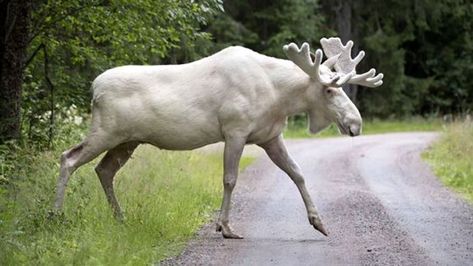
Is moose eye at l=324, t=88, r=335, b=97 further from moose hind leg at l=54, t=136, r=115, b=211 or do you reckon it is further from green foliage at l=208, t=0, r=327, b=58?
green foliage at l=208, t=0, r=327, b=58

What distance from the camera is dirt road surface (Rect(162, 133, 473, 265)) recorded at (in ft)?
29.3

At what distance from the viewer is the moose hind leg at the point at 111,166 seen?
10.4 meters

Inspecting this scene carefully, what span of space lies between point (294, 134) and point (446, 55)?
41.8ft

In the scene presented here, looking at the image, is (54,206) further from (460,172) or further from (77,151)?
(460,172)

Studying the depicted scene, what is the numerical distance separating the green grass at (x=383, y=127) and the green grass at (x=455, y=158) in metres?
9.74

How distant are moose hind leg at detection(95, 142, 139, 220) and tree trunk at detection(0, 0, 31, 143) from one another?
1.99 meters

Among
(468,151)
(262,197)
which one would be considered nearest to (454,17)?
(468,151)

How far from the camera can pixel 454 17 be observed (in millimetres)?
41188

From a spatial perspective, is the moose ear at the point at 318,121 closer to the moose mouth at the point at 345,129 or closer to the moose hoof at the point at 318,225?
the moose mouth at the point at 345,129

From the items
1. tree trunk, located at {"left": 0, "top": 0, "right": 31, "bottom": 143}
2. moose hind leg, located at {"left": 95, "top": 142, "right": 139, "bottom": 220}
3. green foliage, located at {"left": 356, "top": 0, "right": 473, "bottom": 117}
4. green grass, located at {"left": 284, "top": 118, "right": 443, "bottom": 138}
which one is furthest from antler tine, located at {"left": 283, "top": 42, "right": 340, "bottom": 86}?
green foliage, located at {"left": 356, "top": 0, "right": 473, "bottom": 117}

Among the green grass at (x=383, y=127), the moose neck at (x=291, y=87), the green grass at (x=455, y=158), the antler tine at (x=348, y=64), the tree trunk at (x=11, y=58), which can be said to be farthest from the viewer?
the green grass at (x=383, y=127)

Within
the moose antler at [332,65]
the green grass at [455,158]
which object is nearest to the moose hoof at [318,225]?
the moose antler at [332,65]

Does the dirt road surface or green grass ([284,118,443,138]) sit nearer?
the dirt road surface

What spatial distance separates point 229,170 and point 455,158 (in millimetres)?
9510
